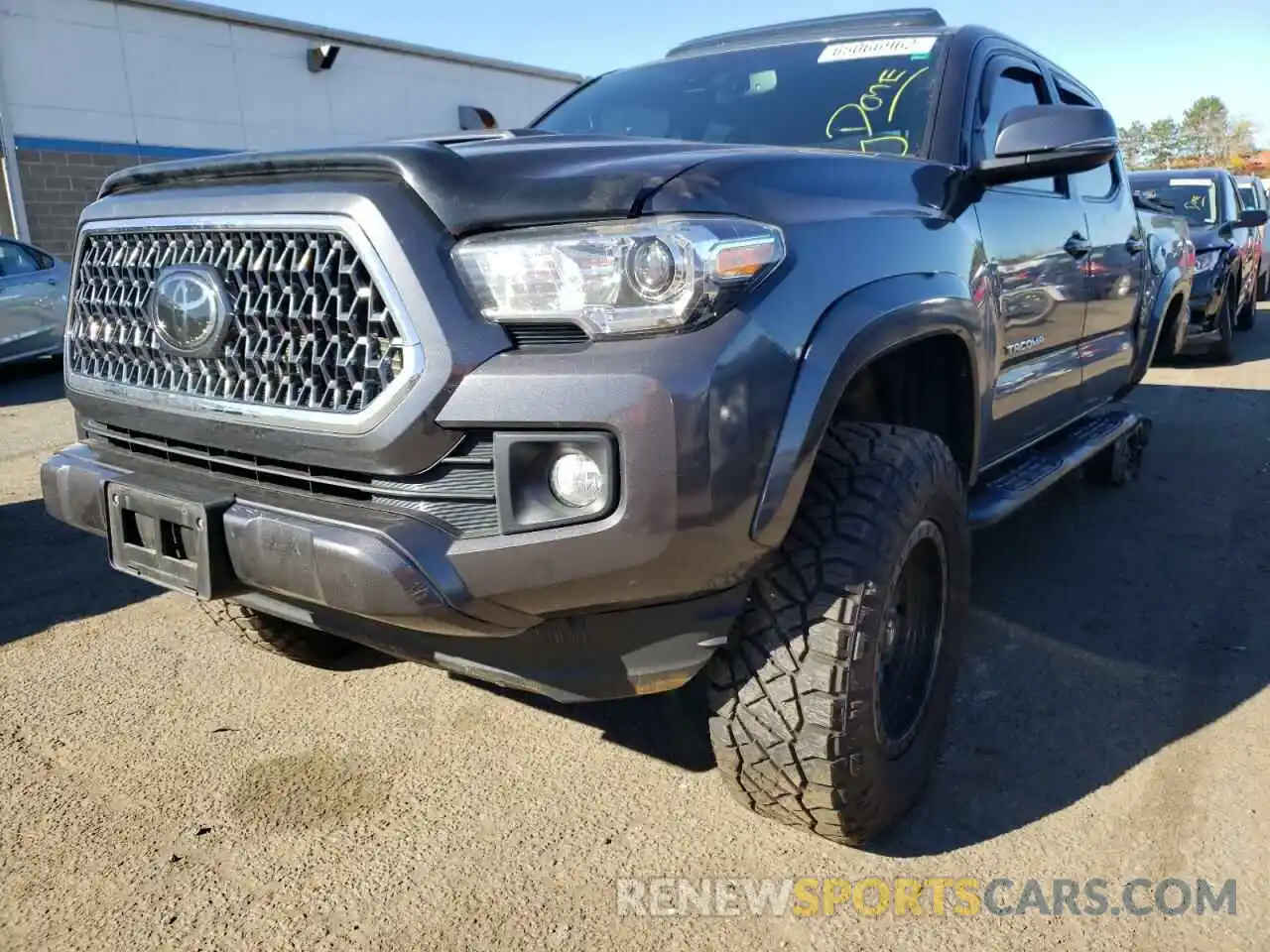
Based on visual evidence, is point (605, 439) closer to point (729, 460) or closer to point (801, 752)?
point (729, 460)

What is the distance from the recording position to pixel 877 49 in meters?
3.22

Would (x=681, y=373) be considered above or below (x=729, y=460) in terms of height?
above

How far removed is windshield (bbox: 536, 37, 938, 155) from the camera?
Result: 3.01m

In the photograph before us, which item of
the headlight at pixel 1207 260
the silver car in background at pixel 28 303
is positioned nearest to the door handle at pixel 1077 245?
the headlight at pixel 1207 260

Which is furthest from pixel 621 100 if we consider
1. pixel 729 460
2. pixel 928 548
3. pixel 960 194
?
pixel 729 460

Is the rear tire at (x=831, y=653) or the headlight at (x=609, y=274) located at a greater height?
the headlight at (x=609, y=274)

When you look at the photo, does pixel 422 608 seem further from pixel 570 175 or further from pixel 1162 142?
pixel 1162 142

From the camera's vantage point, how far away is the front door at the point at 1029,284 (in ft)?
9.96

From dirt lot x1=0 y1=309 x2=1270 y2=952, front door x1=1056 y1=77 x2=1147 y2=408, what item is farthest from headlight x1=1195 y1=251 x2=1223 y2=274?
dirt lot x1=0 y1=309 x2=1270 y2=952

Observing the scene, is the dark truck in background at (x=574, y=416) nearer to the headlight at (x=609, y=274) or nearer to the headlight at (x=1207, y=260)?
the headlight at (x=609, y=274)

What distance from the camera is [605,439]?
1.74 meters

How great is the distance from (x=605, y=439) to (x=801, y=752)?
32.4 inches

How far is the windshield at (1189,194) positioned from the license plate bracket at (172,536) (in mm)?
9950

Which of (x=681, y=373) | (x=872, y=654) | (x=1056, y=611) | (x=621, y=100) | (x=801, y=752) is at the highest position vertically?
(x=621, y=100)
